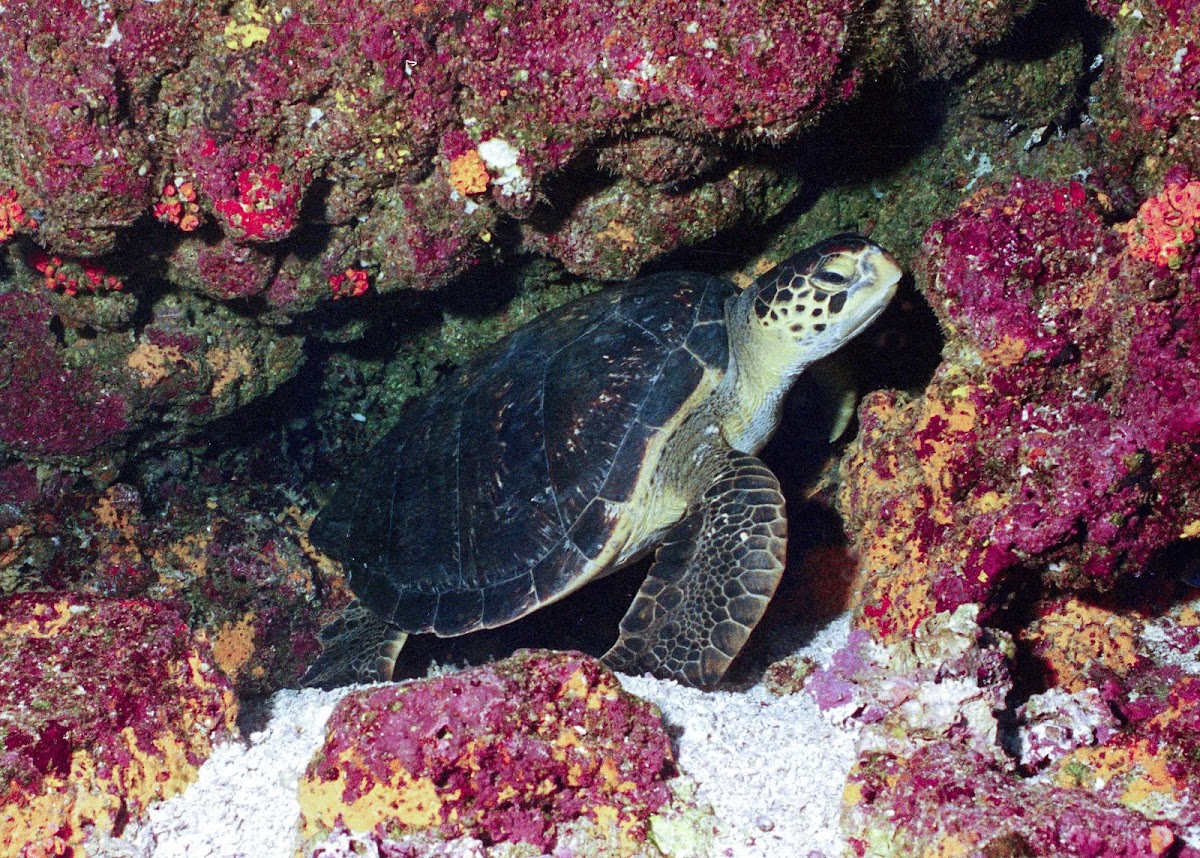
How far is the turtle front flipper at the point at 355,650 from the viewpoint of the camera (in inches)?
147

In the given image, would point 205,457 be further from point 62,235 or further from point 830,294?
point 830,294

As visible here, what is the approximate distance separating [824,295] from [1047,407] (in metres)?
1.05

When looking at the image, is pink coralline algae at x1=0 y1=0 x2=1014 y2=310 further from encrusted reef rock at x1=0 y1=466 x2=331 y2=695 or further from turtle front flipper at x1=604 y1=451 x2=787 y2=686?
encrusted reef rock at x1=0 y1=466 x2=331 y2=695

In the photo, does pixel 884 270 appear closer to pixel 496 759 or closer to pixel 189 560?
pixel 496 759

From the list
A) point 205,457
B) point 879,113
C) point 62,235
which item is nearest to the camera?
point 62,235

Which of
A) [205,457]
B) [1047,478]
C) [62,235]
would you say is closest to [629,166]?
[1047,478]

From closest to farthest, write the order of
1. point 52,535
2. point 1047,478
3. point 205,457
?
point 1047,478
point 52,535
point 205,457

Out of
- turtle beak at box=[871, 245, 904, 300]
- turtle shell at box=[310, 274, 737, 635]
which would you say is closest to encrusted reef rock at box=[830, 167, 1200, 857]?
turtle beak at box=[871, 245, 904, 300]

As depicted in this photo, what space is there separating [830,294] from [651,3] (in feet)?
4.72

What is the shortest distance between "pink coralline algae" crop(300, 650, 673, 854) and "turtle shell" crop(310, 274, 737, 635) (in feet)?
4.00

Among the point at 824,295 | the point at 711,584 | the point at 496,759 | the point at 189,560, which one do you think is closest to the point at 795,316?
the point at 824,295

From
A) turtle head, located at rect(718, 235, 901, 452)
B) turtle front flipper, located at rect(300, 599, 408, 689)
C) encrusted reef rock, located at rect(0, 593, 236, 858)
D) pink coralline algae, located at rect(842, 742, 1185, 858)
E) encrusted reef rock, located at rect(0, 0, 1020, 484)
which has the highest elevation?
encrusted reef rock, located at rect(0, 0, 1020, 484)

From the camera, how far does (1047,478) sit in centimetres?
247

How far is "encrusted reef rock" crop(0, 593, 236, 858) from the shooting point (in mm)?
1909
